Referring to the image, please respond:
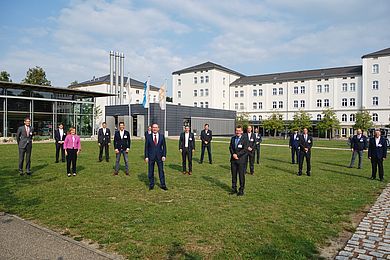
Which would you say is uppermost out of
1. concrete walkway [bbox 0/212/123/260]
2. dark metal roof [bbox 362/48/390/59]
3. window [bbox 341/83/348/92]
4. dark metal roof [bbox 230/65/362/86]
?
dark metal roof [bbox 362/48/390/59]

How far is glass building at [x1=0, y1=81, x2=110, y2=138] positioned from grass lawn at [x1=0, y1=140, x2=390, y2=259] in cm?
2757

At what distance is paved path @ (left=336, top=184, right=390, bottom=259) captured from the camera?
14.9ft

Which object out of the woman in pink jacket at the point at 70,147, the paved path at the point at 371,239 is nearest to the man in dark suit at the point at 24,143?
the woman in pink jacket at the point at 70,147

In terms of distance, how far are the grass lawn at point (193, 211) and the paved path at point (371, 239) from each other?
0.35 meters

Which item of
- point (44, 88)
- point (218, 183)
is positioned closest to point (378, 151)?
point (218, 183)

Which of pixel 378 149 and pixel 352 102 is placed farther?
pixel 352 102

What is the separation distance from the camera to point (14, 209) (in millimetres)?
6543

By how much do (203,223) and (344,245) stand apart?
239cm

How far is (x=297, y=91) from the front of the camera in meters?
77.0

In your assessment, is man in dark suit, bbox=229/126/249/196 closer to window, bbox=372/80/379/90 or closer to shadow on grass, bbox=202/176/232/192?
shadow on grass, bbox=202/176/232/192

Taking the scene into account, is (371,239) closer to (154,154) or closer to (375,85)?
(154,154)

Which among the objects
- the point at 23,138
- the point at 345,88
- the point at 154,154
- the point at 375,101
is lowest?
the point at 154,154

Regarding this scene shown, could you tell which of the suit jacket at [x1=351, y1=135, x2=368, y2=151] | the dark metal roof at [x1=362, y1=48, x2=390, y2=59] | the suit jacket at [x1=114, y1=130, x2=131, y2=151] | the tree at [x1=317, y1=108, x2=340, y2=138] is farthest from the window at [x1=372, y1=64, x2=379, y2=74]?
the suit jacket at [x1=114, y1=130, x2=131, y2=151]

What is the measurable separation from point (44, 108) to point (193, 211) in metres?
36.5
